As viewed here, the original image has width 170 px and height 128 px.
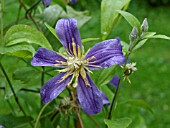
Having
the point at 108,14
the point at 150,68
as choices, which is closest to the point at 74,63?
the point at 108,14

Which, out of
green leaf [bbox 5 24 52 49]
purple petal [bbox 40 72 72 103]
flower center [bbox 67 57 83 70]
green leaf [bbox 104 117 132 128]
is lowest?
green leaf [bbox 104 117 132 128]

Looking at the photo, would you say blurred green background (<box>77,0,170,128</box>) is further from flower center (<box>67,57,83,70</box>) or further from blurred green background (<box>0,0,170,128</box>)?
flower center (<box>67,57,83,70</box>)

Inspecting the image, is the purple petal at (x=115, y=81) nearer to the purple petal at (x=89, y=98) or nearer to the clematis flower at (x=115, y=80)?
the clematis flower at (x=115, y=80)

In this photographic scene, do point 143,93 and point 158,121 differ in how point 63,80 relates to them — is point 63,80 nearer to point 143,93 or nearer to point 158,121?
point 158,121

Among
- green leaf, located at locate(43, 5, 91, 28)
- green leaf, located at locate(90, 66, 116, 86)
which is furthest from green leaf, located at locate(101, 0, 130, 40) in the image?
green leaf, located at locate(43, 5, 91, 28)

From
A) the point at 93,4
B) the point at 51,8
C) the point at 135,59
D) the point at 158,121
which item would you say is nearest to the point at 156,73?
the point at 135,59

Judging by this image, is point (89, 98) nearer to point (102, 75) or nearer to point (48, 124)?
point (102, 75)

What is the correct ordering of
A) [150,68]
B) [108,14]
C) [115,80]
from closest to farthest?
1. [108,14]
2. [115,80]
3. [150,68]
